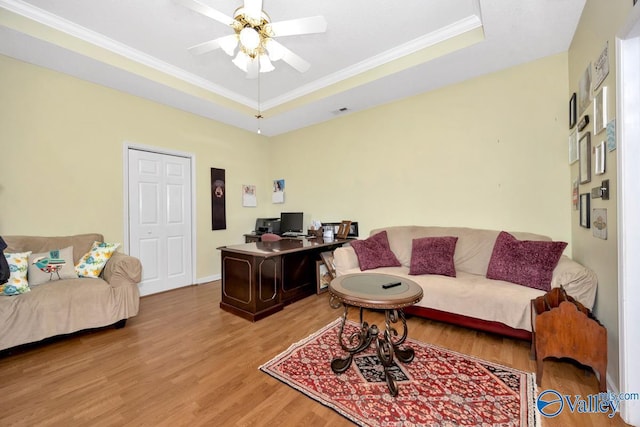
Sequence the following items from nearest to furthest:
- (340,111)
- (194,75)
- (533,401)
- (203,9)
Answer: (533,401), (203,9), (194,75), (340,111)

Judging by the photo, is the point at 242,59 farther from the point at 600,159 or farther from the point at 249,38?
the point at 600,159

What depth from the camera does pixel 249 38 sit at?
2.09 m

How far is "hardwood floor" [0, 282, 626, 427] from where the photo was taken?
1.54m

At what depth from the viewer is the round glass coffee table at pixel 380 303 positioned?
174cm

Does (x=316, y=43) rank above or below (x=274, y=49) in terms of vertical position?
above

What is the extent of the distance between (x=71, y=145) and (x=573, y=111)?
543cm

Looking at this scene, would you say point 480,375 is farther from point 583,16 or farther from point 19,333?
point 19,333

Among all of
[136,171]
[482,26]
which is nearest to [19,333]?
[136,171]

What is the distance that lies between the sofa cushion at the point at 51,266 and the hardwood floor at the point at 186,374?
0.60 meters

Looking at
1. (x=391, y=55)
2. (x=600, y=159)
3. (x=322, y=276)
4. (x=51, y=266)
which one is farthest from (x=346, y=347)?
(x=391, y=55)

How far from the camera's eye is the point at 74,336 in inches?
101

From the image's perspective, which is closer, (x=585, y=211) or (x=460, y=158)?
(x=585, y=211)

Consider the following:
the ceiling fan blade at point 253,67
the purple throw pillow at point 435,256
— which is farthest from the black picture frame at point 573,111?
the ceiling fan blade at point 253,67

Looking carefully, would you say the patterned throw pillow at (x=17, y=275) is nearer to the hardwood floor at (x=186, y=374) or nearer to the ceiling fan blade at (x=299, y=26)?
the hardwood floor at (x=186, y=374)
